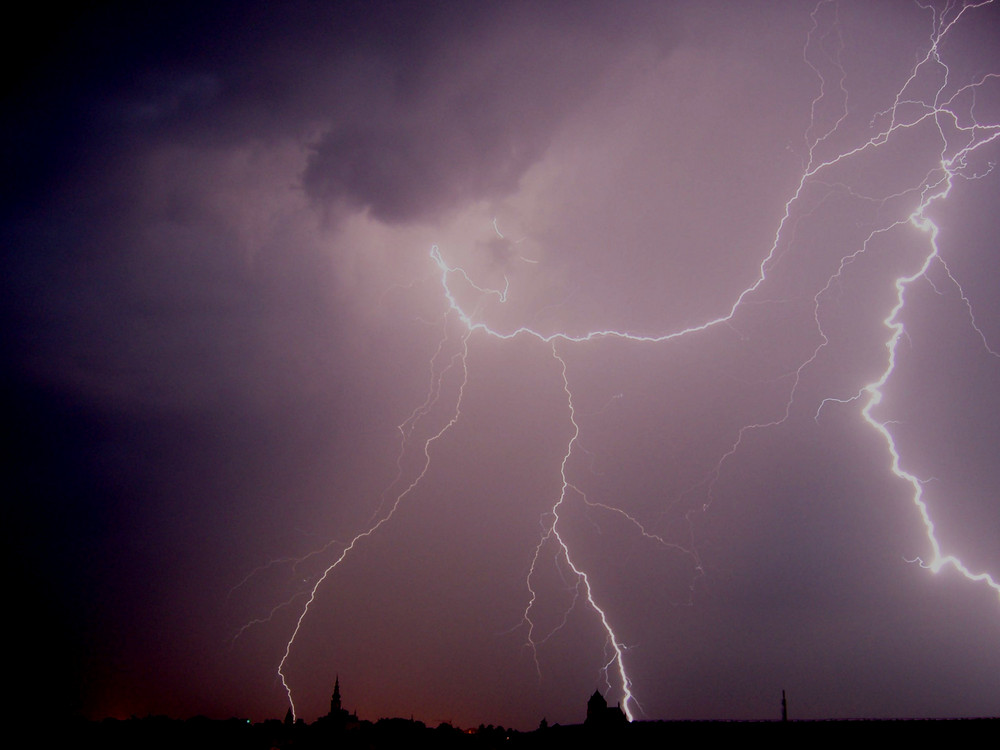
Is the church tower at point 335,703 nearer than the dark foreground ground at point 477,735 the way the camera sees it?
No

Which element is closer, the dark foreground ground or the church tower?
the dark foreground ground

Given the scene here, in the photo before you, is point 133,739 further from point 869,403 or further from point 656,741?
point 869,403

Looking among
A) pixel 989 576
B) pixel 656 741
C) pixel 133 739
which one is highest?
pixel 989 576

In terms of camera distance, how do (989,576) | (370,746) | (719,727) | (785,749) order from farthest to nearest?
(370,746) < (719,727) < (785,749) < (989,576)

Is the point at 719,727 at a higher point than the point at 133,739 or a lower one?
higher

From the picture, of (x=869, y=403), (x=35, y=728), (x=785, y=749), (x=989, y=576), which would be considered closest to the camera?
(x=989, y=576)

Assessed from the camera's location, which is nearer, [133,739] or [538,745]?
[538,745]

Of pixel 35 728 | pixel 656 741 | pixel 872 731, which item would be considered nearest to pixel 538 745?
pixel 656 741
